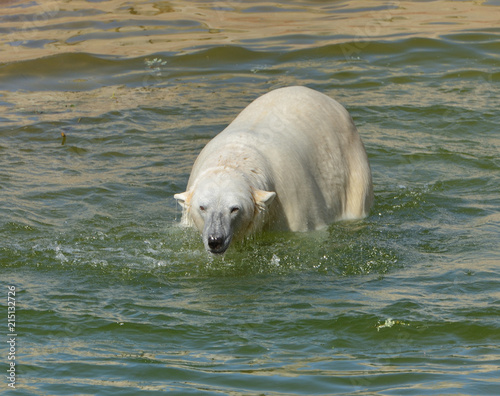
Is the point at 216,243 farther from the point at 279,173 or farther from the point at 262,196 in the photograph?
the point at 279,173

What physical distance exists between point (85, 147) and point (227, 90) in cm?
309

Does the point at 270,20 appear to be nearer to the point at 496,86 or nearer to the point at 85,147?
the point at 496,86

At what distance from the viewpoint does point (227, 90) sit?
1283 centimetres

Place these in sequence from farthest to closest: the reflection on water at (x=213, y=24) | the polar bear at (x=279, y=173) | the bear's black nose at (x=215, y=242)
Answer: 1. the reflection on water at (x=213, y=24)
2. the polar bear at (x=279, y=173)
3. the bear's black nose at (x=215, y=242)

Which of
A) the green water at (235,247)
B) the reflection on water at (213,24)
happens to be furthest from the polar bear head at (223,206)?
the reflection on water at (213,24)

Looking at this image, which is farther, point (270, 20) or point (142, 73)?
point (270, 20)

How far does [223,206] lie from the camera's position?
619 centimetres

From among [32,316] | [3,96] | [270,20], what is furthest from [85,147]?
[270,20]

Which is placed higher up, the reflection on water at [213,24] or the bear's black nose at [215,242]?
the reflection on water at [213,24]

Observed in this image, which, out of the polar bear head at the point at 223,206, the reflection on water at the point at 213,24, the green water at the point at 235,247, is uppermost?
the reflection on water at the point at 213,24

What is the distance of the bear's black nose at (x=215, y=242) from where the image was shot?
603 cm

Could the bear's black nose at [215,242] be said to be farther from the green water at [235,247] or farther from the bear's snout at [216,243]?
the green water at [235,247]

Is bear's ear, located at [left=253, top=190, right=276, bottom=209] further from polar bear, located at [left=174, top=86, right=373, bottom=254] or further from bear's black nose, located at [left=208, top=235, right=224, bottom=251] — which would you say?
bear's black nose, located at [left=208, top=235, right=224, bottom=251]

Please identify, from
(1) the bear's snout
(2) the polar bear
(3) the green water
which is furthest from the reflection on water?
(1) the bear's snout
